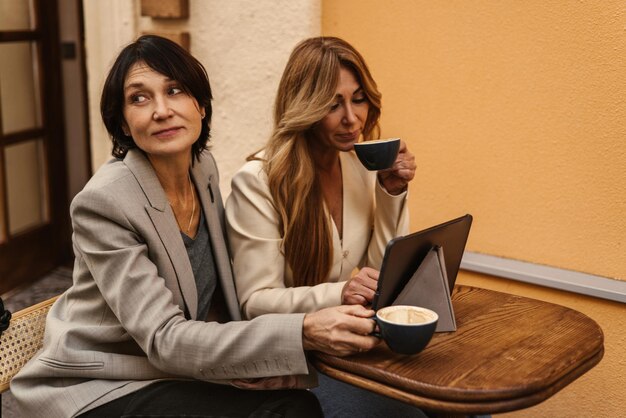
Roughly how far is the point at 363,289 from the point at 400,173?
0.48 metres

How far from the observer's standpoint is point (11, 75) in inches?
190

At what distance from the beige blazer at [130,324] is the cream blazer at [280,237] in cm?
22

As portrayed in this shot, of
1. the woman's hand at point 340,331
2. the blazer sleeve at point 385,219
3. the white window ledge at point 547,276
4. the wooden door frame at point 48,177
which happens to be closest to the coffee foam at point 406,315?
the woman's hand at point 340,331

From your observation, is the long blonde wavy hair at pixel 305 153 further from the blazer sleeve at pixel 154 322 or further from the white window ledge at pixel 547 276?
the white window ledge at pixel 547 276

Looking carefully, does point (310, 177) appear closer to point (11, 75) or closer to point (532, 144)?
point (532, 144)

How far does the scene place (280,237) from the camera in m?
2.38

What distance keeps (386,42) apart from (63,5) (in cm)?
258

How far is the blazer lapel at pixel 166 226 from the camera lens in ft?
6.94

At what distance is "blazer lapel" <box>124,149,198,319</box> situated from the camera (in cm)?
212

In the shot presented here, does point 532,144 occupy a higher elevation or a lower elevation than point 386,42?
lower

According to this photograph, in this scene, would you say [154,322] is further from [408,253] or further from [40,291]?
[40,291]

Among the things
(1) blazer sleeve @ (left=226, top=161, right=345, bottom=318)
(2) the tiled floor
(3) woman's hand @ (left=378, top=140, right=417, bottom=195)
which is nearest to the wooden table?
(1) blazer sleeve @ (left=226, top=161, right=345, bottom=318)

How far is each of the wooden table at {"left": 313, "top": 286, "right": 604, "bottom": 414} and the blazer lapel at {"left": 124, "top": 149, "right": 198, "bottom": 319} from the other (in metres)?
0.43

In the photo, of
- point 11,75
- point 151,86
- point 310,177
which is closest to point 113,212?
point 151,86
